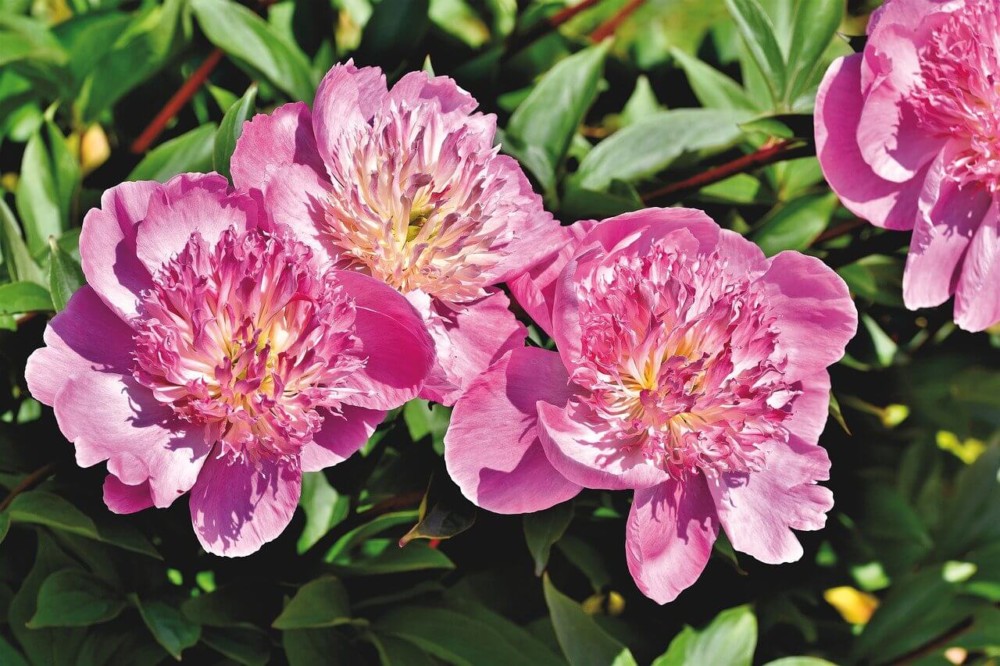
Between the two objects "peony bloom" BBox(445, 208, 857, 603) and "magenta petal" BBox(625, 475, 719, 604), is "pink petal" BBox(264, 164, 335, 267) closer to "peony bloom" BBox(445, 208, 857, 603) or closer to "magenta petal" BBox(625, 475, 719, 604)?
"peony bloom" BBox(445, 208, 857, 603)


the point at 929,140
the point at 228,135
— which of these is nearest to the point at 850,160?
the point at 929,140

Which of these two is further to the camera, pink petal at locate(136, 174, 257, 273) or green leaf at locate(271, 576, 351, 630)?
green leaf at locate(271, 576, 351, 630)

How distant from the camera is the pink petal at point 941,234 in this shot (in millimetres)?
873

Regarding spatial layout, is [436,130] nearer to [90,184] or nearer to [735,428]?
[735,428]

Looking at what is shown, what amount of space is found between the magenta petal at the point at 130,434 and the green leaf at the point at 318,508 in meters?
0.42

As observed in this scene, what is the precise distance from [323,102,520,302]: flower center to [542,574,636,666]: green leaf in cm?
44

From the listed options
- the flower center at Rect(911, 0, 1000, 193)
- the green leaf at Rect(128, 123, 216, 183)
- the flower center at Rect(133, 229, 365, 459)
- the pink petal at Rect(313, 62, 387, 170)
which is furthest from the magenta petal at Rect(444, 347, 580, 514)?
the green leaf at Rect(128, 123, 216, 183)

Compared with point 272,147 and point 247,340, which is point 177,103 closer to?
point 272,147

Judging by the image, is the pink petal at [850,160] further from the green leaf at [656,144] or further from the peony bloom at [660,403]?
the green leaf at [656,144]

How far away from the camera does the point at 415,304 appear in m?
0.70

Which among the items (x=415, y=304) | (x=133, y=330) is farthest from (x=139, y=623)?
(x=415, y=304)

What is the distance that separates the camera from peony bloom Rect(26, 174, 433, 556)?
670 millimetres

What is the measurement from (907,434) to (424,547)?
3.13 ft

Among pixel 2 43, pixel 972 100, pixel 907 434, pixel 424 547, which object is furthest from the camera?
pixel 907 434
